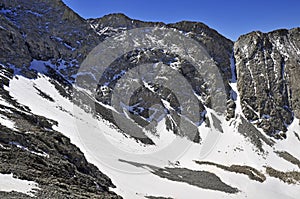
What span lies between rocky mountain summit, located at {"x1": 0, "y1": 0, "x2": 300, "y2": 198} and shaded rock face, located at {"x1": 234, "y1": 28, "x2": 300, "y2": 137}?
14.1 inches

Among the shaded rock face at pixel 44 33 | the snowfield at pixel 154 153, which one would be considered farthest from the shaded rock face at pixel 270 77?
the shaded rock face at pixel 44 33

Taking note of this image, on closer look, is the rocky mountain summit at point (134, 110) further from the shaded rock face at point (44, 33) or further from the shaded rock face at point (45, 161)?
the shaded rock face at point (44, 33)

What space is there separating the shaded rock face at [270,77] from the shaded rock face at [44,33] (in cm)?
5053

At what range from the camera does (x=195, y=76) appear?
95125 millimetres

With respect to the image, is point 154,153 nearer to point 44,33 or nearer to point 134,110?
point 134,110

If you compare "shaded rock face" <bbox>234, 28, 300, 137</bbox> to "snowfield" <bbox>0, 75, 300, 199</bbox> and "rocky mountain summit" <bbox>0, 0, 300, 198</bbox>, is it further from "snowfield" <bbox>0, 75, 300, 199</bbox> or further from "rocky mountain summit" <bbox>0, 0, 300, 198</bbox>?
"snowfield" <bbox>0, 75, 300, 199</bbox>

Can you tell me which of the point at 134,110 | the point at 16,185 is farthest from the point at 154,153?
the point at 16,185

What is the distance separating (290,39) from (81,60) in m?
73.6

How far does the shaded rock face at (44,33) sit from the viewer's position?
6850 cm

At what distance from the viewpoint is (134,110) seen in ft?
260

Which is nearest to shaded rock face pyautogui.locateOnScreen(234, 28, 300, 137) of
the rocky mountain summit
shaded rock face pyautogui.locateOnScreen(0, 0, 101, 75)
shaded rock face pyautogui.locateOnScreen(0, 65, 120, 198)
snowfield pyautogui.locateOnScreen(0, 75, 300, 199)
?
the rocky mountain summit

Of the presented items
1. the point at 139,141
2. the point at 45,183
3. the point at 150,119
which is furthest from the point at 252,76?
the point at 45,183

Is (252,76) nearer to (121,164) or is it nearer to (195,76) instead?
(195,76)

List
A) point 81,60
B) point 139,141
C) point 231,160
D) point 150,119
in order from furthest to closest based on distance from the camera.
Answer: point 81,60 → point 150,119 → point 231,160 → point 139,141
